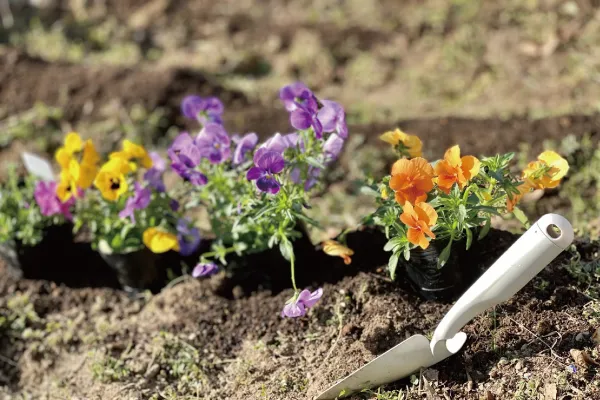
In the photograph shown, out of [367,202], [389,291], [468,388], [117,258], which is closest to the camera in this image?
[468,388]

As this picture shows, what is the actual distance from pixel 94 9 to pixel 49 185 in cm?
469

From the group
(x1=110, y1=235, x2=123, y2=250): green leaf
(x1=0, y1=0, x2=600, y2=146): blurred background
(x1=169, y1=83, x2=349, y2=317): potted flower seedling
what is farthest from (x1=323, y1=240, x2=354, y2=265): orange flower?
(x1=0, y1=0, x2=600, y2=146): blurred background

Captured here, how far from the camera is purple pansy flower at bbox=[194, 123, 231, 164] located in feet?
8.71

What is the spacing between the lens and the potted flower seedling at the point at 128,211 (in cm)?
280

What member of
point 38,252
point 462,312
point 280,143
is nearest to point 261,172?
point 280,143

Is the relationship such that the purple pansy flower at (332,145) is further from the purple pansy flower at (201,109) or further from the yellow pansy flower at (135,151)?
the yellow pansy flower at (135,151)

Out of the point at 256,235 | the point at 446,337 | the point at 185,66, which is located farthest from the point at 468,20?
the point at 446,337

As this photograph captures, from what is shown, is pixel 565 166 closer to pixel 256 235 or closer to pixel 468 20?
pixel 256 235

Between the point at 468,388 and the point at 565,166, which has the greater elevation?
the point at 565,166

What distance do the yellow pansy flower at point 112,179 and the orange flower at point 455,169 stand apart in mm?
1210

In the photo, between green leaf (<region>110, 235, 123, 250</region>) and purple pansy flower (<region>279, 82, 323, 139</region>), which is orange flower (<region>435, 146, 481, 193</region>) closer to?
purple pansy flower (<region>279, 82, 323, 139</region>)

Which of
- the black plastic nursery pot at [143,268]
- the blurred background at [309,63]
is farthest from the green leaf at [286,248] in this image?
the blurred background at [309,63]

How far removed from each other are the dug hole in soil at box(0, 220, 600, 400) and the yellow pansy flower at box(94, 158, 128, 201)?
1.66 ft

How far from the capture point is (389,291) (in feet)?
8.34
